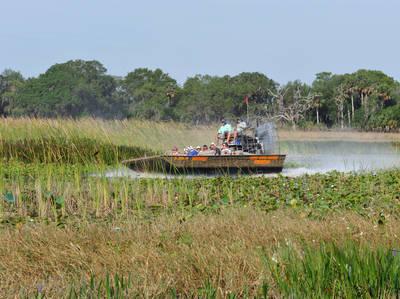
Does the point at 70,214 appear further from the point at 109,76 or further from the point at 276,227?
the point at 109,76

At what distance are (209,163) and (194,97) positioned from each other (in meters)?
51.6

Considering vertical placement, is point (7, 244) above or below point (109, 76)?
below

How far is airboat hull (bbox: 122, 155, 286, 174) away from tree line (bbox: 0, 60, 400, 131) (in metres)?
43.2

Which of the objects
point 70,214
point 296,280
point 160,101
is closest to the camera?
point 296,280

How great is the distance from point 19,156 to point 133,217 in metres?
9.68

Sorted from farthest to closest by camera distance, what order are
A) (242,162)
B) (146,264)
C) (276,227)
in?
1. (242,162)
2. (276,227)
3. (146,264)

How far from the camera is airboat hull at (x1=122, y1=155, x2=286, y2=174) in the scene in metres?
15.6

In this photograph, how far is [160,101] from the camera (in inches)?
2729

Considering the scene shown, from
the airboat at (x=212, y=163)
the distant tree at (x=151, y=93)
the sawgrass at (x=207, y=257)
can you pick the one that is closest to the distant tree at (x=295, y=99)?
the distant tree at (x=151, y=93)

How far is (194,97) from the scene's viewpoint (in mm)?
67250

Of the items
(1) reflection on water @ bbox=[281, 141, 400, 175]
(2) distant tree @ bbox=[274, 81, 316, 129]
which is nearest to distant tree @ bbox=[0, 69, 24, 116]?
(2) distant tree @ bbox=[274, 81, 316, 129]

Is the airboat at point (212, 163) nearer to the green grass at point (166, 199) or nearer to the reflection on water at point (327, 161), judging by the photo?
the reflection on water at point (327, 161)

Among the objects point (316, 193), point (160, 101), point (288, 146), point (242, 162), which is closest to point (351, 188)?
point (316, 193)

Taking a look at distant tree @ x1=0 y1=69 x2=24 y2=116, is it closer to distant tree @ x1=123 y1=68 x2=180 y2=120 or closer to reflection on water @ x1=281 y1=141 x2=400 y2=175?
distant tree @ x1=123 y1=68 x2=180 y2=120
